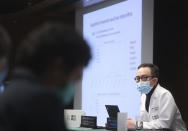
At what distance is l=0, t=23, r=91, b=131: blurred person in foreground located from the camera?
88cm

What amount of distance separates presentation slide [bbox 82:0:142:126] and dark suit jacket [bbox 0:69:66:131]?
3.27 metres

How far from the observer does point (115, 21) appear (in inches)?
189

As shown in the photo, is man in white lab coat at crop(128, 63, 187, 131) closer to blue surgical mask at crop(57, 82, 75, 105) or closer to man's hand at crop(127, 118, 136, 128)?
man's hand at crop(127, 118, 136, 128)

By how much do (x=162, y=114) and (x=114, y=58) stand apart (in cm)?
174

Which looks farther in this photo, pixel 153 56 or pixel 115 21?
pixel 115 21

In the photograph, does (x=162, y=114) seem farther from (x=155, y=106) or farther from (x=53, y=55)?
(x=53, y=55)

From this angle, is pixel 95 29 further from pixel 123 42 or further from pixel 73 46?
pixel 73 46

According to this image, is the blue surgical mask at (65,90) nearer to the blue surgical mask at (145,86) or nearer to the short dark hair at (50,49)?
the short dark hair at (50,49)

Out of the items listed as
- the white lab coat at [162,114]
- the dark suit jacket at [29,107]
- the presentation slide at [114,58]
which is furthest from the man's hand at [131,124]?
the dark suit jacket at [29,107]

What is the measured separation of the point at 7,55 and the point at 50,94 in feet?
1.05

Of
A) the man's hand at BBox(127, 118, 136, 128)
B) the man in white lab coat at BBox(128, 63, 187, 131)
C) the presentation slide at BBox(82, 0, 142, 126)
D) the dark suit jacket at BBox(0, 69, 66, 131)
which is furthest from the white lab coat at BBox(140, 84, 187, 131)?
the dark suit jacket at BBox(0, 69, 66, 131)

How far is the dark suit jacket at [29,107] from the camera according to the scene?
2.88ft

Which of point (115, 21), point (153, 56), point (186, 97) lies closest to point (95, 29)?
point (115, 21)

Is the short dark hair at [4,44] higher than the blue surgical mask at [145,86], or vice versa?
the short dark hair at [4,44]
